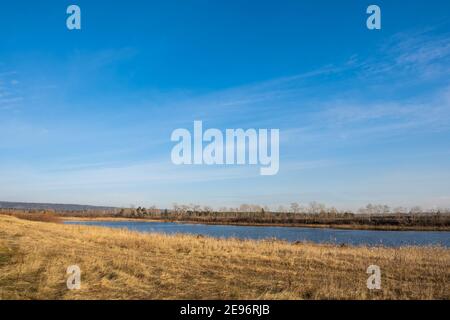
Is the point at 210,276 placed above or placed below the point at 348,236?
above

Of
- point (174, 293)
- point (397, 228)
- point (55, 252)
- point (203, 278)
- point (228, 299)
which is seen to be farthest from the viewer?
point (397, 228)

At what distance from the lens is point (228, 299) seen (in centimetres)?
997

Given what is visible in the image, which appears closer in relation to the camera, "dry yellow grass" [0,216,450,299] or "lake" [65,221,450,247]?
"dry yellow grass" [0,216,450,299]

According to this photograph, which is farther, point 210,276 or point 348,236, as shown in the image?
point 348,236

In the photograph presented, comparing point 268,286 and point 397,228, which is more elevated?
point 268,286

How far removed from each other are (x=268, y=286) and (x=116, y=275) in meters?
4.89

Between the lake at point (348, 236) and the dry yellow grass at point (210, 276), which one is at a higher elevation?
the dry yellow grass at point (210, 276)

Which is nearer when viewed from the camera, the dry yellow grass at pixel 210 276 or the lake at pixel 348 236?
the dry yellow grass at pixel 210 276

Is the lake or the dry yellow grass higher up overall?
the dry yellow grass
